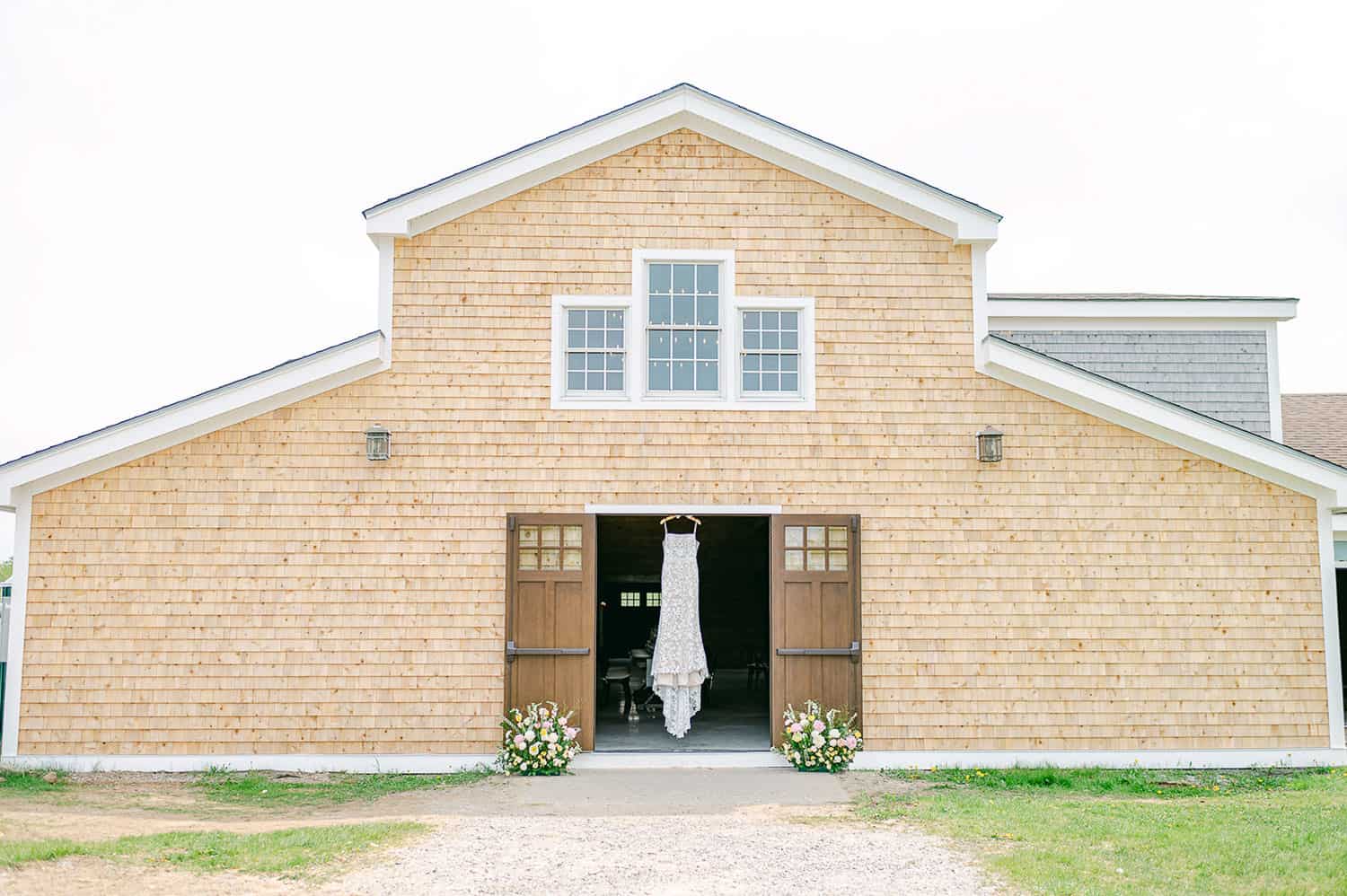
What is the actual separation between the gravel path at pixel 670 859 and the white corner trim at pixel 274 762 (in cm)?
204

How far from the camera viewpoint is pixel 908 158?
2522 centimetres

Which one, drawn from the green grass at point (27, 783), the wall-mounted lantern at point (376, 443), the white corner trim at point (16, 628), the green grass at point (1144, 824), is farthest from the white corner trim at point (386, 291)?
the green grass at point (1144, 824)

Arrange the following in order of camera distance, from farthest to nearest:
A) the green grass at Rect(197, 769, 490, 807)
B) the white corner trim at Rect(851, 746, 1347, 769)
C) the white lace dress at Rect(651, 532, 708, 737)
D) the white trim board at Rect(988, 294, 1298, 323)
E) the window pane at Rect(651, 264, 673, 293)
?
the white trim board at Rect(988, 294, 1298, 323) < the white lace dress at Rect(651, 532, 708, 737) < the window pane at Rect(651, 264, 673, 293) < the white corner trim at Rect(851, 746, 1347, 769) < the green grass at Rect(197, 769, 490, 807)

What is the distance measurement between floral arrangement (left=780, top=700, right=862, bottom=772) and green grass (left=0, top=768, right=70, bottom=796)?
629 cm

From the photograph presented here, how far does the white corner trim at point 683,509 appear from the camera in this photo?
10.6 meters

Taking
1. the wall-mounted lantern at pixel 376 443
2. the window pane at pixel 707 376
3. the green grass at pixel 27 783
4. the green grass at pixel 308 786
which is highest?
the window pane at pixel 707 376

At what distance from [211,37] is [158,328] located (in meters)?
10.3

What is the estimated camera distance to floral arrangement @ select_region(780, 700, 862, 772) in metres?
10.4

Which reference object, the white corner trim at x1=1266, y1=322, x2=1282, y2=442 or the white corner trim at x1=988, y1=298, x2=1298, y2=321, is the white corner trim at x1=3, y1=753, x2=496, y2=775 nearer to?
the white corner trim at x1=988, y1=298, x2=1298, y2=321

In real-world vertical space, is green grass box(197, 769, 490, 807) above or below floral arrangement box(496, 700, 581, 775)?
below

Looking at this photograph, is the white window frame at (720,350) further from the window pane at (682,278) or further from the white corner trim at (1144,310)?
the white corner trim at (1144,310)

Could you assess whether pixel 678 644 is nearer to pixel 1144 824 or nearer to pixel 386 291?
pixel 386 291

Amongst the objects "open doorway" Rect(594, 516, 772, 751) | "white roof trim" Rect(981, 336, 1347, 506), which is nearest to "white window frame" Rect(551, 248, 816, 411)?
"white roof trim" Rect(981, 336, 1347, 506)

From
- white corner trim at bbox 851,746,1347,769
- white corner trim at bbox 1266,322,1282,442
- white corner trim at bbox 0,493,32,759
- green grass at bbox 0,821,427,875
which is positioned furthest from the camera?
white corner trim at bbox 1266,322,1282,442
